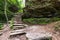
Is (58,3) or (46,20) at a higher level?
(58,3)

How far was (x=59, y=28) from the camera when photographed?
20.9 ft

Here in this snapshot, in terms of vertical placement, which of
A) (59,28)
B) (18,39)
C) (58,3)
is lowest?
(18,39)

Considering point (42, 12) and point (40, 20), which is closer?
point (40, 20)

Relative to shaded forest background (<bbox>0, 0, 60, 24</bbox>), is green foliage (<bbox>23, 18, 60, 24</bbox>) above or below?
below

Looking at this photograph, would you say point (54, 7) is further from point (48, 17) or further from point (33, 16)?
point (33, 16)

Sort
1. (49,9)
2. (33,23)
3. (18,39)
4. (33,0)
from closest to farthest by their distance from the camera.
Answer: (18,39) < (33,23) < (49,9) < (33,0)

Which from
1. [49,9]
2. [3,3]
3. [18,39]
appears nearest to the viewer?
[18,39]

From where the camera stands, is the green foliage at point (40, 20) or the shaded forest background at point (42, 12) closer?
the green foliage at point (40, 20)

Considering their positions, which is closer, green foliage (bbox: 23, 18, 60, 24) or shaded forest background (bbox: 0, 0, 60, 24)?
green foliage (bbox: 23, 18, 60, 24)

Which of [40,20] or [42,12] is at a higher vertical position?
[42,12]

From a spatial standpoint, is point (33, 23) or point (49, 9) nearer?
point (33, 23)

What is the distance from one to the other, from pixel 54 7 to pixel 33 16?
1.98 metres

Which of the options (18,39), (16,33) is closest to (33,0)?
(16,33)

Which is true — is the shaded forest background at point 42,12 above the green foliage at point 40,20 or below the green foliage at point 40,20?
above
